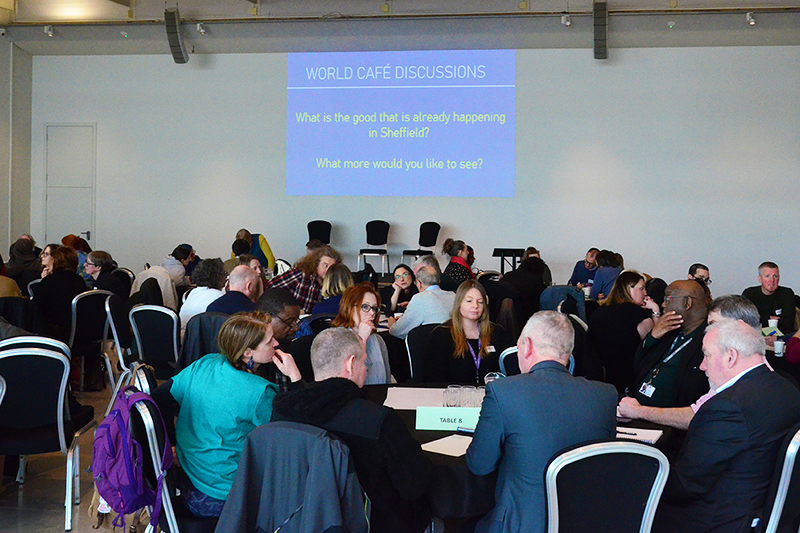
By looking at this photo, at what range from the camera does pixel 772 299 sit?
701 centimetres

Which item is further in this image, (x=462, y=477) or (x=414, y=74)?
(x=414, y=74)

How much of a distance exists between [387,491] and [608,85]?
11323 millimetres

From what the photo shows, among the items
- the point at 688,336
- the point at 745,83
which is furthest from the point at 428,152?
the point at 688,336

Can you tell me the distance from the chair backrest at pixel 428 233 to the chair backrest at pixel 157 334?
7219 millimetres

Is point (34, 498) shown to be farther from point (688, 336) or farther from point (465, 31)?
point (465, 31)

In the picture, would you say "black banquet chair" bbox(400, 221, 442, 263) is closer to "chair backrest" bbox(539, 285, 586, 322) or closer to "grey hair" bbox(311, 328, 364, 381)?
"chair backrest" bbox(539, 285, 586, 322)

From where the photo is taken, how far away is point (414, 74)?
41.7ft

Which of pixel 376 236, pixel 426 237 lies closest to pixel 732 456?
pixel 426 237

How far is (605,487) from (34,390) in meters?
2.85

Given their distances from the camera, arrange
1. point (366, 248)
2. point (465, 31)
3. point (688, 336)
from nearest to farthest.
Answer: point (688, 336) → point (465, 31) → point (366, 248)

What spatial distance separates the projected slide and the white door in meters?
4.13

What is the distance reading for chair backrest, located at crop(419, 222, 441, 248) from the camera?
41.3 feet

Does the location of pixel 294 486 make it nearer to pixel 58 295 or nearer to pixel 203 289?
pixel 203 289

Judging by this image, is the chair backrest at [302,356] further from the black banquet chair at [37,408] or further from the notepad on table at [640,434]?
the notepad on table at [640,434]
